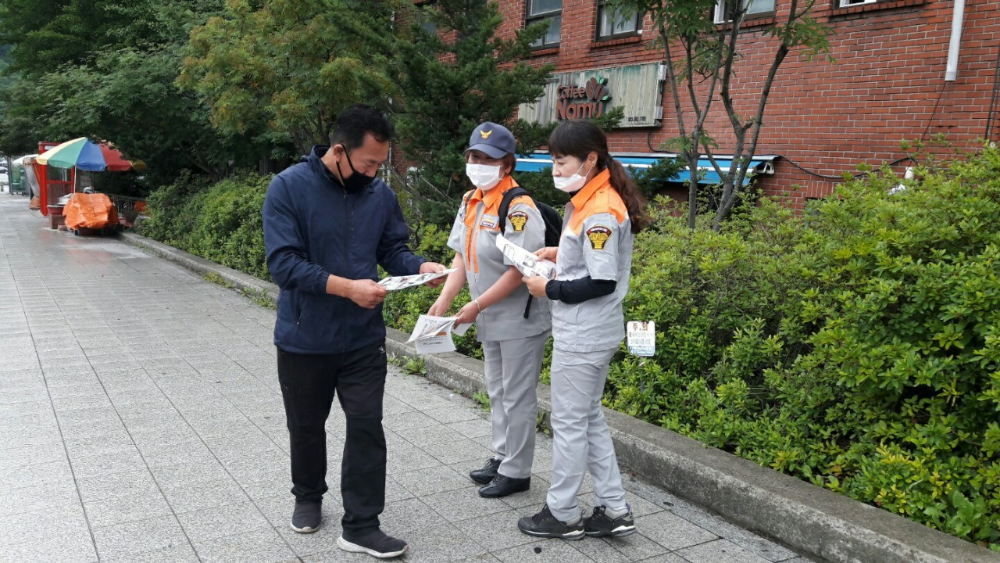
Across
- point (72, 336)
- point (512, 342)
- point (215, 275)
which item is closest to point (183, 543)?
point (512, 342)

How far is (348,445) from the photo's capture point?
3.58 m

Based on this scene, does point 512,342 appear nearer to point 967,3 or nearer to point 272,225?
point 272,225

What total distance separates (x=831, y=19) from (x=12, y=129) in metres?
32.8

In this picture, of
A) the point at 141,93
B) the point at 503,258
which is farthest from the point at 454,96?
the point at 141,93

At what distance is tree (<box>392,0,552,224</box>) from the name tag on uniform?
467 cm

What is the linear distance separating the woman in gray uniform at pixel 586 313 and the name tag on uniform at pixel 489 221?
44 centimetres

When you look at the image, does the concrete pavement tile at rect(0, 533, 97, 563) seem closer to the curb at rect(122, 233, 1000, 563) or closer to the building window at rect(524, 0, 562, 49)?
the curb at rect(122, 233, 1000, 563)

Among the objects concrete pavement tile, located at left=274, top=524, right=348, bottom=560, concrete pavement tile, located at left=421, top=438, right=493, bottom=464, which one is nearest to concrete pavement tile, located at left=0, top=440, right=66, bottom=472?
concrete pavement tile, located at left=274, top=524, right=348, bottom=560

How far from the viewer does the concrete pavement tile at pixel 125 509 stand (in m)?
3.84

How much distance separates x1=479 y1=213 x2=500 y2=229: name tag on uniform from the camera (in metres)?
4.02

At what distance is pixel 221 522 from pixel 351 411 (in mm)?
925

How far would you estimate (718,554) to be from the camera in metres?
3.63

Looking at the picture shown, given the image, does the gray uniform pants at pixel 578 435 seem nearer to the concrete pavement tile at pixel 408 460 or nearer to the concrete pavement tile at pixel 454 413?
the concrete pavement tile at pixel 408 460

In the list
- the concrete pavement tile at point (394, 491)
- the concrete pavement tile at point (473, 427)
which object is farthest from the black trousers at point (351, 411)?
the concrete pavement tile at point (473, 427)
